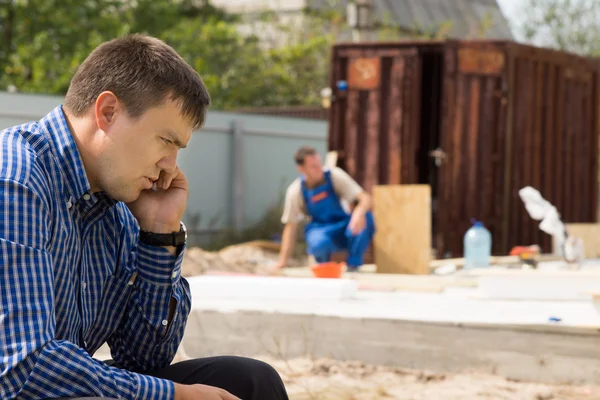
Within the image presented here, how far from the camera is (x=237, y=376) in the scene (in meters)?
2.40

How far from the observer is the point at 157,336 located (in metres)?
2.50

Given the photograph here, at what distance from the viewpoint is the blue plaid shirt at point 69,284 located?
193 cm

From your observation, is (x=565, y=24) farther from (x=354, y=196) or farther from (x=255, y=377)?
(x=255, y=377)

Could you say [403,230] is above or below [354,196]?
below

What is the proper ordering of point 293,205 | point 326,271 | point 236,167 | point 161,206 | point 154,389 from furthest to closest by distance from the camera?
1. point 236,167
2. point 293,205
3. point 326,271
4. point 161,206
5. point 154,389

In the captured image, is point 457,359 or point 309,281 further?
point 309,281

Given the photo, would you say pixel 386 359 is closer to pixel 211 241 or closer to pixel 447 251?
pixel 447 251


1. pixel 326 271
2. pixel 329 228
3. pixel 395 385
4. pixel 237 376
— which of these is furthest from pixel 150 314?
pixel 329 228

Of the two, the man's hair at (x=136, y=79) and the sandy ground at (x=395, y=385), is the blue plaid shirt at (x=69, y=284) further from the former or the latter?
the sandy ground at (x=395, y=385)

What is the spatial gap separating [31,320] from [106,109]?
52 cm

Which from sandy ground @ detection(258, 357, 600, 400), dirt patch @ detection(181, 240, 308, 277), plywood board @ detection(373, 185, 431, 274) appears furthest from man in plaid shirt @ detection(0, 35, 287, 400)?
plywood board @ detection(373, 185, 431, 274)

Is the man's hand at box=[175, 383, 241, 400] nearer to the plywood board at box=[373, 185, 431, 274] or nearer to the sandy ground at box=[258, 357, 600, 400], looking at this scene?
the sandy ground at box=[258, 357, 600, 400]

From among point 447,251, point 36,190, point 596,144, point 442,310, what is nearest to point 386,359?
point 442,310

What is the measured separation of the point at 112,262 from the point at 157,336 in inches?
9.8
